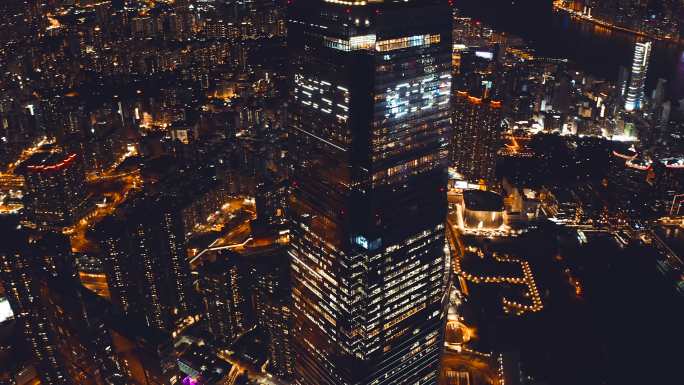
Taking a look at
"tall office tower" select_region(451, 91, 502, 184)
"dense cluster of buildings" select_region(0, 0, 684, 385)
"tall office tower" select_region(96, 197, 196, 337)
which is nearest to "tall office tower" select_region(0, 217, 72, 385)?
"dense cluster of buildings" select_region(0, 0, 684, 385)

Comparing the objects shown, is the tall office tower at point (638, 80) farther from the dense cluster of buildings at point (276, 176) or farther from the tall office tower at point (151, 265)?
the tall office tower at point (151, 265)

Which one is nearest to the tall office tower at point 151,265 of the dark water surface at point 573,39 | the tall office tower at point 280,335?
the tall office tower at point 280,335

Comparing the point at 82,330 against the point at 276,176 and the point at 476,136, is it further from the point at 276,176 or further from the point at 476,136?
the point at 476,136

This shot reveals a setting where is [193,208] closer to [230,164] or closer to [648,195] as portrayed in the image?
[230,164]

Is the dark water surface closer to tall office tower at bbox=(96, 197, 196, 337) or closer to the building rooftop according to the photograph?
the building rooftop

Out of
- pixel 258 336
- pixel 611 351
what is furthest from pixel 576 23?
pixel 258 336
